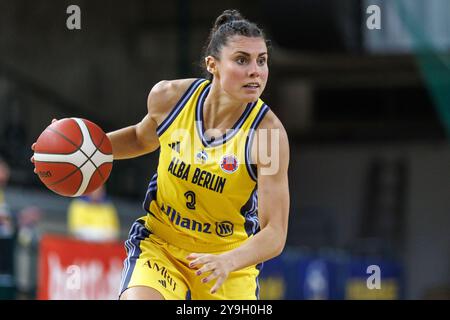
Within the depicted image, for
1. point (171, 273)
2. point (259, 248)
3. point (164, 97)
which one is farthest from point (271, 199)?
point (164, 97)

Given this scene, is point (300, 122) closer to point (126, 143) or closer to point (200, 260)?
point (126, 143)

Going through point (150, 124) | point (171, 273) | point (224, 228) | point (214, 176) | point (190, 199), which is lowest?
point (171, 273)

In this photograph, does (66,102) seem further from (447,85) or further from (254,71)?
(254,71)

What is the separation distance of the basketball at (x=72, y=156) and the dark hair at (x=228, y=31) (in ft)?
2.44

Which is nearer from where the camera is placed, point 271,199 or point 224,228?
point 271,199

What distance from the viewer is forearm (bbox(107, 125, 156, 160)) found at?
5410 millimetres

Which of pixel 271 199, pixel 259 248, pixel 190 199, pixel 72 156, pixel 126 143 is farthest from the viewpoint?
pixel 126 143

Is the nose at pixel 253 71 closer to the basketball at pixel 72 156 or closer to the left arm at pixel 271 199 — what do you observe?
the left arm at pixel 271 199

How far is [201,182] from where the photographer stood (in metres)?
5.02

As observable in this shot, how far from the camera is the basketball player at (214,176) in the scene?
4.88 metres

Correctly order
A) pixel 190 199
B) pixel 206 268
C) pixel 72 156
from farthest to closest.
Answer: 1. pixel 72 156
2. pixel 190 199
3. pixel 206 268

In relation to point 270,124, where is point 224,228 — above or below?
below

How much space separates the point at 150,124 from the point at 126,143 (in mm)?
213

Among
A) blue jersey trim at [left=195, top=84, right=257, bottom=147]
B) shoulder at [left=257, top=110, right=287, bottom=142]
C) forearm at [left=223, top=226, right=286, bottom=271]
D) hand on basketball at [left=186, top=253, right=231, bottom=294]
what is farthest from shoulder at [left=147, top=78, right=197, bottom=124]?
hand on basketball at [left=186, top=253, right=231, bottom=294]
